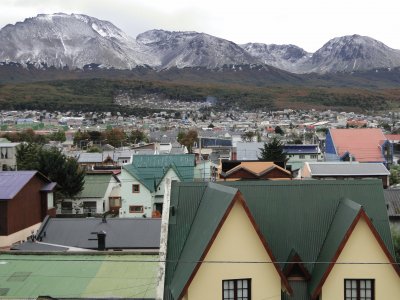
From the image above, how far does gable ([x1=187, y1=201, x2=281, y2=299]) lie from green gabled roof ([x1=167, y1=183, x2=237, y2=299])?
0.18 m

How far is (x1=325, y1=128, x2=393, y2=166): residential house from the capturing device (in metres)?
50.8

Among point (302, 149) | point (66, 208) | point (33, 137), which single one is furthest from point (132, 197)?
point (33, 137)

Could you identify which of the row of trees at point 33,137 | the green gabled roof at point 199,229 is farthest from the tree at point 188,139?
the green gabled roof at point 199,229

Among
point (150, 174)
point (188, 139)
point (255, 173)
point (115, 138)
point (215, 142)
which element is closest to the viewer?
point (255, 173)

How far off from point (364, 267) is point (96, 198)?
30150 millimetres

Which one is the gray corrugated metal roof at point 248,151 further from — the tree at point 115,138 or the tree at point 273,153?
the tree at point 115,138

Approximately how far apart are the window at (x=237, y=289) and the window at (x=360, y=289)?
218 cm

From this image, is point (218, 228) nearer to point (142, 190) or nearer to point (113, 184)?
point (142, 190)

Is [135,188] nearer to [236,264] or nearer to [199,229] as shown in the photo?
[199,229]

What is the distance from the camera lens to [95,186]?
41125 mm

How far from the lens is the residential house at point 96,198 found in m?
39.4

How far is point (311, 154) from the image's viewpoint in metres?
62.2

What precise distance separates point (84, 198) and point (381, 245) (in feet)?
100

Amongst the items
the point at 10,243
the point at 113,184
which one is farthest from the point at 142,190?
the point at 10,243
